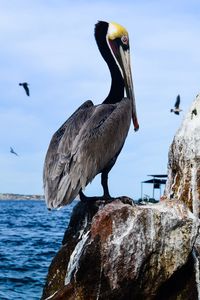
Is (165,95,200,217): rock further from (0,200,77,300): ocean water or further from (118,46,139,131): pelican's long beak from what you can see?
(0,200,77,300): ocean water

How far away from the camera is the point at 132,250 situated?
7.62 m

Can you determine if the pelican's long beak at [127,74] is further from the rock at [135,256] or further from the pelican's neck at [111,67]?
the rock at [135,256]

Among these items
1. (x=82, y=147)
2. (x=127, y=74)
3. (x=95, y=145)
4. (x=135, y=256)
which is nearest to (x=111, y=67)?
(x=127, y=74)

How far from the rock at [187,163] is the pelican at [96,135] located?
0.79 metres

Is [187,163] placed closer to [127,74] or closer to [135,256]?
[135,256]

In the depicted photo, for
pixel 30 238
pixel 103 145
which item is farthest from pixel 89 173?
pixel 30 238

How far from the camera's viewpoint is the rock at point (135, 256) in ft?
24.7

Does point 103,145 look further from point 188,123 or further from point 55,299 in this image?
point 55,299

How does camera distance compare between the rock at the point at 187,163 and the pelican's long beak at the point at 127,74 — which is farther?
the pelican's long beak at the point at 127,74

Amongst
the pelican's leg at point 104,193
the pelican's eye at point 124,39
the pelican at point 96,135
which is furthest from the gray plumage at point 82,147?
the pelican's eye at point 124,39

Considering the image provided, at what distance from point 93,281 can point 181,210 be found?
1282mm

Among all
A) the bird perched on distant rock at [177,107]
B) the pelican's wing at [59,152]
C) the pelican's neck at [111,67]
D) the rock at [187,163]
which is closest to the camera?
the pelican's wing at [59,152]

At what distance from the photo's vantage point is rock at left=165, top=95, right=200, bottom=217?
8797 mm

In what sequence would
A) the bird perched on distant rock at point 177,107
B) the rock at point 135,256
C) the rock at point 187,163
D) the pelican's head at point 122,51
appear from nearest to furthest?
the rock at point 135,256 < the rock at point 187,163 < the pelican's head at point 122,51 < the bird perched on distant rock at point 177,107
